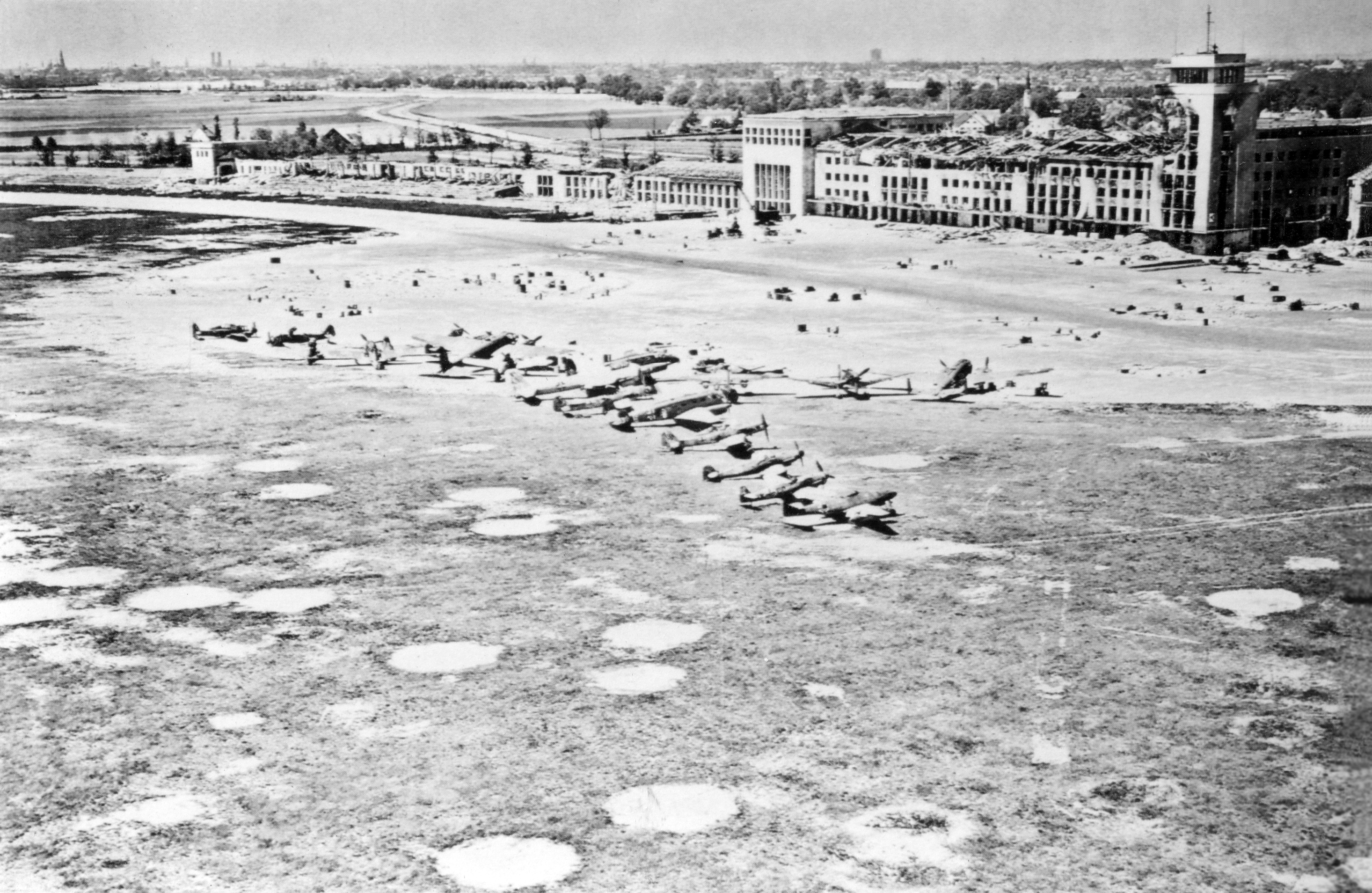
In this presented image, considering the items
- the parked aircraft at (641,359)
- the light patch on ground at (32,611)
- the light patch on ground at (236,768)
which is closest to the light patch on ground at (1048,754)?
the light patch on ground at (236,768)

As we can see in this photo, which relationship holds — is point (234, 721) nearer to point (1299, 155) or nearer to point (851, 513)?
point (851, 513)

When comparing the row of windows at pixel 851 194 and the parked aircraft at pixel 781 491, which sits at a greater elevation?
the row of windows at pixel 851 194

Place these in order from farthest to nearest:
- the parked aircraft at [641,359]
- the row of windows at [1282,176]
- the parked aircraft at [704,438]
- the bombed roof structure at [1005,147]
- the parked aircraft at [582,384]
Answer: the bombed roof structure at [1005,147] → the row of windows at [1282,176] → the parked aircraft at [641,359] → the parked aircraft at [582,384] → the parked aircraft at [704,438]

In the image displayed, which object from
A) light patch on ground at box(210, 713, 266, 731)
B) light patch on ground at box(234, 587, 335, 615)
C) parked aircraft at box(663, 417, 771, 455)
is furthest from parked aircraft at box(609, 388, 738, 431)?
light patch on ground at box(210, 713, 266, 731)

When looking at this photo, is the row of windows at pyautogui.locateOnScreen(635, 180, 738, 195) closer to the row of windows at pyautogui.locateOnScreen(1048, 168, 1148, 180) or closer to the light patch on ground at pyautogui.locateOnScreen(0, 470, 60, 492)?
the row of windows at pyautogui.locateOnScreen(1048, 168, 1148, 180)

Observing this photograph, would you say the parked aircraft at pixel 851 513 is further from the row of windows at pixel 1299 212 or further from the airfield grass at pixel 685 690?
the row of windows at pixel 1299 212
